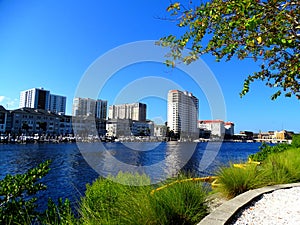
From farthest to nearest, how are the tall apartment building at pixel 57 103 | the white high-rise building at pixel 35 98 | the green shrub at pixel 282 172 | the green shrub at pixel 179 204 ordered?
the tall apartment building at pixel 57 103
the white high-rise building at pixel 35 98
the green shrub at pixel 282 172
the green shrub at pixel 179 204

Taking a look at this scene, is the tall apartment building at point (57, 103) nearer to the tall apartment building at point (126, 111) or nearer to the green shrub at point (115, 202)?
the tall apartment building at point (126, 111)

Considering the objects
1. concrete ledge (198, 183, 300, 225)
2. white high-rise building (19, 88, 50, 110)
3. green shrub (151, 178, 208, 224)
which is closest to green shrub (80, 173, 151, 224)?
green shrub (151, 178, 208, 224)

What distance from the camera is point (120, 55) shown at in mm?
9375

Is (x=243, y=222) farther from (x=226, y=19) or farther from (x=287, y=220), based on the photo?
(x=226, y=19)

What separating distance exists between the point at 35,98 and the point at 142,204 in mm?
167696

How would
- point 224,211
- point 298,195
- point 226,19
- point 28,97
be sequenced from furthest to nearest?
point 28,97 → point 298,195 → point 226,19 → point 224,211

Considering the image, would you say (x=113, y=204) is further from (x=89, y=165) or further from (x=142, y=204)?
(x=89, y=165)

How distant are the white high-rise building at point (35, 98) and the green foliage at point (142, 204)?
161479mm

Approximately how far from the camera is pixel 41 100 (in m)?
158

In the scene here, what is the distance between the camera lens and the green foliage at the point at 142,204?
313cm

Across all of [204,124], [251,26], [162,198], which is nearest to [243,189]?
[162,198]

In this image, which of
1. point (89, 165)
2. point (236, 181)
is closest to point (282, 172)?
point (236, 181)

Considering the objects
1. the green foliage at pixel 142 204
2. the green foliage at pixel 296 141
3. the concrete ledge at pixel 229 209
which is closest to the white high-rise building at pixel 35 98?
the green foliage at pixel 296 141

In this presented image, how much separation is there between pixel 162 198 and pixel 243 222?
116 centimetres
